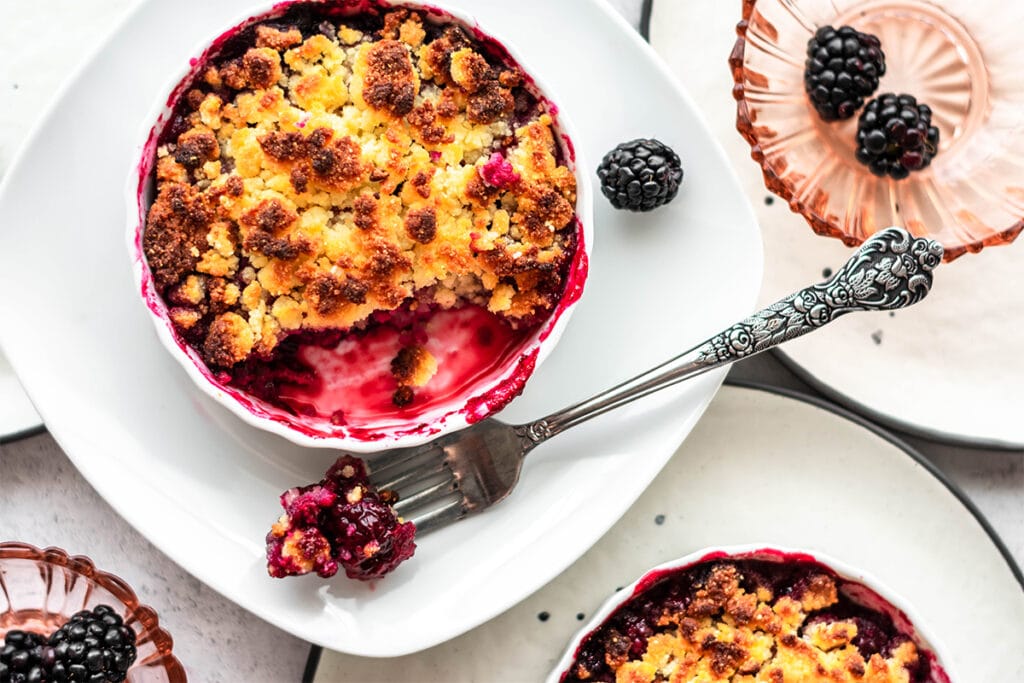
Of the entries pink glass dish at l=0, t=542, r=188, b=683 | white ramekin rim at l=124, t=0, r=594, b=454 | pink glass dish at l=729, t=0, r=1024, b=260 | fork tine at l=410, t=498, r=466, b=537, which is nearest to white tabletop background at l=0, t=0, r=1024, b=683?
pink glass dish at l=0, t=542, r=188, b=683

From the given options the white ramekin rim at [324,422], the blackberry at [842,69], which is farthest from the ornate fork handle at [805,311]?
the blackberry at [842,69]

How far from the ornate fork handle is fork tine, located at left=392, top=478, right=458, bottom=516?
7.7 inches

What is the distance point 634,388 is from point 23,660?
1.34 m

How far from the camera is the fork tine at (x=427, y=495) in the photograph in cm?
230

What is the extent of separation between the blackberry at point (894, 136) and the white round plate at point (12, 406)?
1.92m

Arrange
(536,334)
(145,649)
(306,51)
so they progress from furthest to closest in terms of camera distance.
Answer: (145,649) → (536,334) → (306,51)

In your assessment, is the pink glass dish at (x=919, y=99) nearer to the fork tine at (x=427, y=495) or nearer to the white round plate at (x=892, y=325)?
the white round plate at (x=892, y=325)

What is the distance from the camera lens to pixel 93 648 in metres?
2.18

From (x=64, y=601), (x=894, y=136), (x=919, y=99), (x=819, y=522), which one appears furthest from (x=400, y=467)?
(x=919, y=99)

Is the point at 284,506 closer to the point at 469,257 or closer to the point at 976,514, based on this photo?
the point at 469,257

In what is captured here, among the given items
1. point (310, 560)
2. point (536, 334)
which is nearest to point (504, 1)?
point (536, 334)

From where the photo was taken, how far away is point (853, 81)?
2424 millimetres

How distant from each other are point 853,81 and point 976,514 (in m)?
1.02

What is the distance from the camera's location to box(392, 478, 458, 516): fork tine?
230cm
